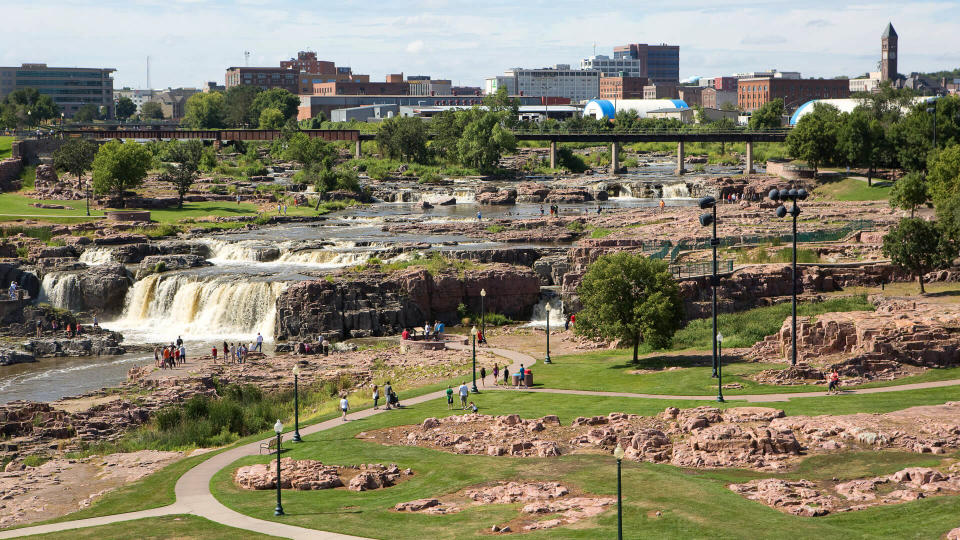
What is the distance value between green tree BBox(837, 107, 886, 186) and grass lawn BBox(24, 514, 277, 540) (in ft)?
339

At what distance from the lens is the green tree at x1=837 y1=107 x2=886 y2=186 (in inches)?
4791

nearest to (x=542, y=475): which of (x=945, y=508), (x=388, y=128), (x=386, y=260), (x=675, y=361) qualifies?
(x=945, y=508)

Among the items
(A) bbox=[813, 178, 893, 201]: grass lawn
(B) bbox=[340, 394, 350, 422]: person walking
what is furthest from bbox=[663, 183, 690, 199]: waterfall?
(B) bbox=[340, 394, 350, 422]: person walking

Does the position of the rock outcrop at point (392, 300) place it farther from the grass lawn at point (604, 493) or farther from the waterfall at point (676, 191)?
the waterfall at point (676, 191)

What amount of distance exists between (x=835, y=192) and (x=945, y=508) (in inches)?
3923

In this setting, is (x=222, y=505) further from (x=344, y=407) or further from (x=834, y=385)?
(x=834, y=385)

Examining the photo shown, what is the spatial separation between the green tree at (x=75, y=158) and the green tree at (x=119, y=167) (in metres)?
9.43

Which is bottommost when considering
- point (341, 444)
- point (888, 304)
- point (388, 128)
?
point (341, 444)

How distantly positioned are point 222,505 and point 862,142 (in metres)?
104

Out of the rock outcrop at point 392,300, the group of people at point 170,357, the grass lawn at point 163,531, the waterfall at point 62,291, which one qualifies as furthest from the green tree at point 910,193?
the grass lawn at point 163,531

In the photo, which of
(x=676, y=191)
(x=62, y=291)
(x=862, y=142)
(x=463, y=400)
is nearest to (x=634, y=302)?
(x=463, y=400)

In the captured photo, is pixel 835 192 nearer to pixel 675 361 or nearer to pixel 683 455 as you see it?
pixel 675 361

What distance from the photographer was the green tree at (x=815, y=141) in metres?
130

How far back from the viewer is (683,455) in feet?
122
